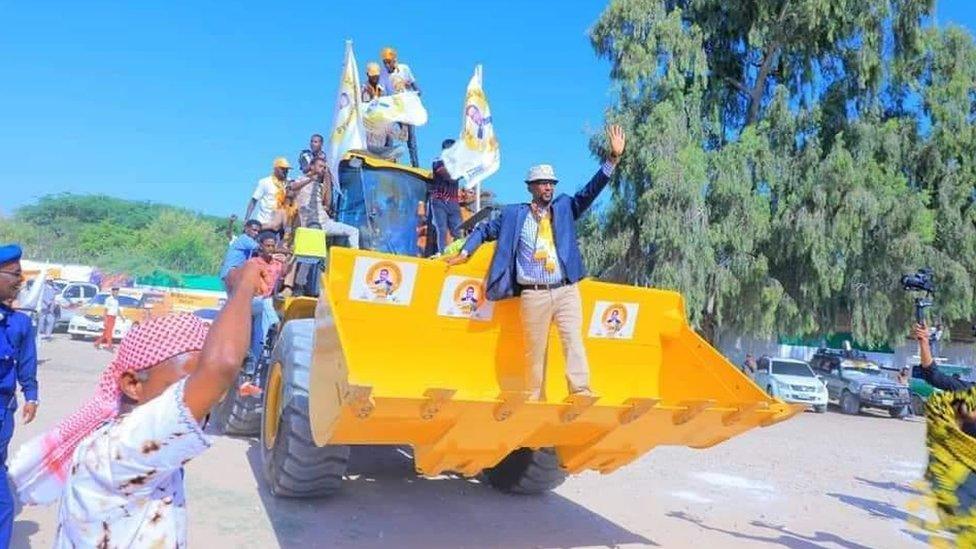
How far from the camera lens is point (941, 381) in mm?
4969

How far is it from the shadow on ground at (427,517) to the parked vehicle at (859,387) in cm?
1652

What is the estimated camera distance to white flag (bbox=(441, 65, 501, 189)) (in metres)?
6.70

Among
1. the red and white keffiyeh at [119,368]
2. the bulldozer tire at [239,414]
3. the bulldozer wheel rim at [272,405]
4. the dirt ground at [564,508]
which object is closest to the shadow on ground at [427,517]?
the dirt ground at [564,508]

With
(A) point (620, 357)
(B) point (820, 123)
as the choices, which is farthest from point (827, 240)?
(A) point (620, 357)

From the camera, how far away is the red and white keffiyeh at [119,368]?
6.43 feet

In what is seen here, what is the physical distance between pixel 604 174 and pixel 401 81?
3.32 metres

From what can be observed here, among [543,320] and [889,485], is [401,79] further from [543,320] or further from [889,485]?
[889,485]

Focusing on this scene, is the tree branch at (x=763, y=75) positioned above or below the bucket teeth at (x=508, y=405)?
above

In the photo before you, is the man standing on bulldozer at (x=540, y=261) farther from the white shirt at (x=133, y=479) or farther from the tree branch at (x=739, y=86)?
the tree branch at (x=739, y=86)

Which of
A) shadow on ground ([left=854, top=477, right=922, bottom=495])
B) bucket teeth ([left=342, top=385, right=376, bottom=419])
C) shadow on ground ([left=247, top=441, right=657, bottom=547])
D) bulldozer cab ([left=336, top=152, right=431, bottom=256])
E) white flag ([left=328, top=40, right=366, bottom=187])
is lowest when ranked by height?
shadow on ground ([left=247, top=441, right=657, bottom=547])

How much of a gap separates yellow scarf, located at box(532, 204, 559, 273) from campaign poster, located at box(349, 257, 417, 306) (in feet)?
2.97

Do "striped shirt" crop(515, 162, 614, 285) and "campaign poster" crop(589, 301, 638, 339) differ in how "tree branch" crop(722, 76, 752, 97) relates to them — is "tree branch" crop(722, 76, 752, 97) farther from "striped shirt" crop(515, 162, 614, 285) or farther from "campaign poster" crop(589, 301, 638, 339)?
"striped shirt" crop(515, 162, 614, 285)

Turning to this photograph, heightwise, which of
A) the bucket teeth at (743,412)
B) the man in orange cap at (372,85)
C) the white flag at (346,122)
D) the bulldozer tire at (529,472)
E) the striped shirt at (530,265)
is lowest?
the bulldozer tire at (529,472)

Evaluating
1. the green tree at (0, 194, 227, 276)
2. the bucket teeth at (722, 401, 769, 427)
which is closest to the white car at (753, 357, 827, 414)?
the bucket teeth at (722, 401, 769, 427)
